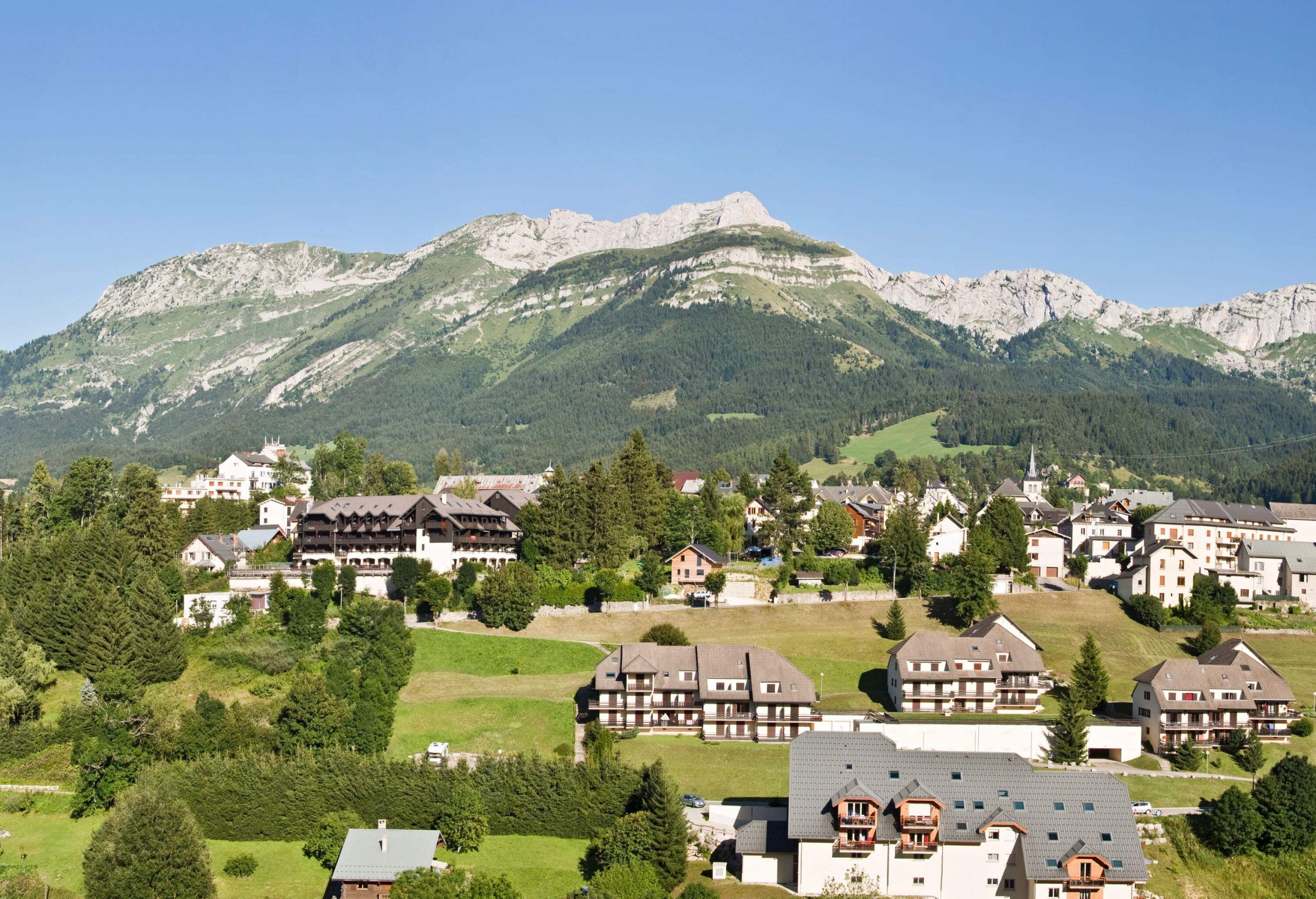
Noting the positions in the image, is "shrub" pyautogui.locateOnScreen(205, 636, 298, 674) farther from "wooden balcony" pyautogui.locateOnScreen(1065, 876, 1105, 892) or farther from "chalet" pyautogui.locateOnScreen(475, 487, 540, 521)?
"wooden balcony" pyautogui.locateOnScreen(1065, 876, 1105, 892)

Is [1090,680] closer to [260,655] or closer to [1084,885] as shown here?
[1084,885]

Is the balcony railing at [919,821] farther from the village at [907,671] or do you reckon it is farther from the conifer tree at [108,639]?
the conifer tree at [108,639]

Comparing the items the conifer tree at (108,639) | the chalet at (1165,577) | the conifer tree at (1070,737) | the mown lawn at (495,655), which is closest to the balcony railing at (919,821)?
the conifer tree at (1070,737)

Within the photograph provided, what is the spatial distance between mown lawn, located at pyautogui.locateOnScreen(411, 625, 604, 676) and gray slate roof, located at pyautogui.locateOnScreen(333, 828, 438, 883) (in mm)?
22619

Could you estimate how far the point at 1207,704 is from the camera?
87000 millimetres

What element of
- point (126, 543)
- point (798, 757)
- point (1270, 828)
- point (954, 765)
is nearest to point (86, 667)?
point (126, 543)

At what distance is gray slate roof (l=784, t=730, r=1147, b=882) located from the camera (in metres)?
68.7

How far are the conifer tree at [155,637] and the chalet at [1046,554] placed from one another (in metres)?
76.0

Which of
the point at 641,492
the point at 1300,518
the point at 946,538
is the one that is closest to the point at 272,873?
the point at 641,492

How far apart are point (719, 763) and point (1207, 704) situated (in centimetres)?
3395

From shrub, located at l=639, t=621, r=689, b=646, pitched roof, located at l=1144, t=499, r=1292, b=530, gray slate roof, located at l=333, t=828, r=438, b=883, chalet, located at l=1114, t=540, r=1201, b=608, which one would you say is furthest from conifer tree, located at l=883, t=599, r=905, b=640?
gray slate roof, located at l=333, t=828, r=438, b=883

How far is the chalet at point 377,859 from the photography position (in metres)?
68.4

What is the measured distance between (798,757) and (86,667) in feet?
175

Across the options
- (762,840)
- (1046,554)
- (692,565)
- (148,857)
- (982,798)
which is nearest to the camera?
(148,857)
